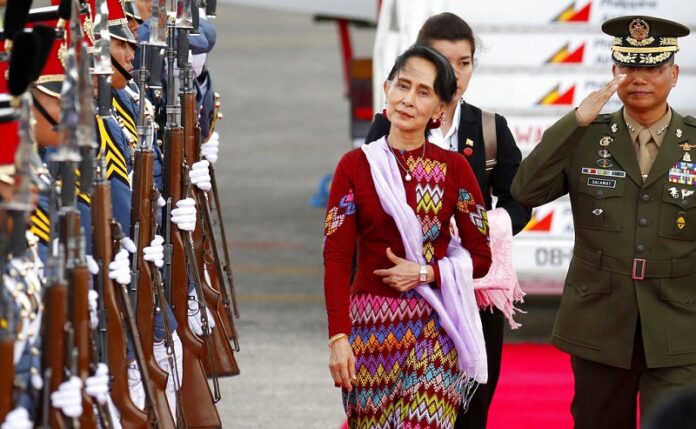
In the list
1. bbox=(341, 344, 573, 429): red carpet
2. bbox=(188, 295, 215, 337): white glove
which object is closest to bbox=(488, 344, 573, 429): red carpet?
bbox=(341, 344, 573, 429): red carpet

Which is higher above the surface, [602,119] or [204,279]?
[602,119]

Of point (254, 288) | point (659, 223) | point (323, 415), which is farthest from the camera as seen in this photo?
point (254, 288)

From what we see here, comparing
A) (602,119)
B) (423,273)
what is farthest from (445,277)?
(602,119)

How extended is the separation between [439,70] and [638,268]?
1.00 metres

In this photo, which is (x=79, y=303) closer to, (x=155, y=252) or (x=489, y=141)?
(x=155, y=252)

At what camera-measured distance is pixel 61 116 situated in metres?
4.52

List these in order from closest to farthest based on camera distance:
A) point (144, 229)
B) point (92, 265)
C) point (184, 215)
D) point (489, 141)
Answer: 1. point (92, 265)
2. point (144, 229)
3. point (489, 141)
4. point (184, 215)

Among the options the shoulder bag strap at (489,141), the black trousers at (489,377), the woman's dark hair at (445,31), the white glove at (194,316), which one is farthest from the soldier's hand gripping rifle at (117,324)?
the shoulder bag strap at (489,141)

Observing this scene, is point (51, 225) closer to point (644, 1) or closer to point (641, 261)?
point (641, 261)

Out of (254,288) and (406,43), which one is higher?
(406,43)

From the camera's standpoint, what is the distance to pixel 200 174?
6715 millimetres

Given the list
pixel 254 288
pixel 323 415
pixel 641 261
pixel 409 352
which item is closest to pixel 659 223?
pixel 641 261

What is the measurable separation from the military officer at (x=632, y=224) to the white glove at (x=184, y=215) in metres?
1.31

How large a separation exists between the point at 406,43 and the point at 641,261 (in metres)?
4.17
